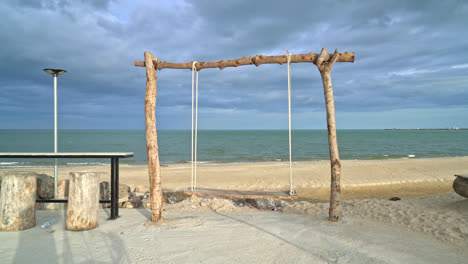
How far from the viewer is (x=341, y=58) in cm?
426

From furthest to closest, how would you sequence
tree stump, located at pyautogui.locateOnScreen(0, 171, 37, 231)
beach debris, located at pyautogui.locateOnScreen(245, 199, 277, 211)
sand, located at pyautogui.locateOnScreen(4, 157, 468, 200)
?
1. sand, located at pyautogui.locateOnScreen(4, 157, 468, 200)
2. beach debris, located at pyautogui.locateOnScreen(245, 199, 277, 211)
3. tree stump, located at pyautogui.locateOnScreen(0, 171, 37, 231)

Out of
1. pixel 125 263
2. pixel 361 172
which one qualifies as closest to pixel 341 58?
pixel 125 263

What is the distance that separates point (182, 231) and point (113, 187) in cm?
143

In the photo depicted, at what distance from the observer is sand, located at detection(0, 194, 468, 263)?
291 centimetres

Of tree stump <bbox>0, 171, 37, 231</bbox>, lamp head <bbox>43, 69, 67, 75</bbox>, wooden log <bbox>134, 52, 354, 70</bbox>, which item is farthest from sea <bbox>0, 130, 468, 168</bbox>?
wooden log <bbox>134, 52, 354, 70</bbox>

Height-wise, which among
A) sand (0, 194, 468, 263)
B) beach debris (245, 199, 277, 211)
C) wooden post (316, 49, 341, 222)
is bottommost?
beach debris (245, 199, 277, 211)

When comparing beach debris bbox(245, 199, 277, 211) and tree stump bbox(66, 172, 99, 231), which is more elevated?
tree stump bbox(66, 172, 99, 231)

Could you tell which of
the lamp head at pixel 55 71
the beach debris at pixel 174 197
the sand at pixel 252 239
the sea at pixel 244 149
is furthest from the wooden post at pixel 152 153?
the sea at pixel 244 149

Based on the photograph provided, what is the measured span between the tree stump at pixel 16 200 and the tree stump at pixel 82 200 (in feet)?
1.92

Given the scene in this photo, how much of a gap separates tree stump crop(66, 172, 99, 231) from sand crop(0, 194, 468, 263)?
0.14 metres

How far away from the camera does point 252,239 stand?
3.47 metres

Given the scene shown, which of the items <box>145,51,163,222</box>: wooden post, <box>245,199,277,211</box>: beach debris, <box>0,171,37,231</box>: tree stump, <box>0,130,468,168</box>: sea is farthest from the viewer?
<box>0,130,468,168</box>: sea

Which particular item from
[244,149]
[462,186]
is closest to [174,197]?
[462,186]

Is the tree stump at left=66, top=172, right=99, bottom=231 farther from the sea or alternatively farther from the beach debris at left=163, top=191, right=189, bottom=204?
the sea
